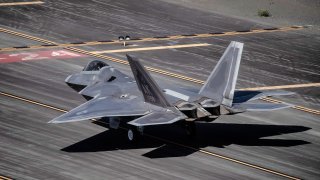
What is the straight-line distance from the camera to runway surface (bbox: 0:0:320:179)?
34531 millimetres

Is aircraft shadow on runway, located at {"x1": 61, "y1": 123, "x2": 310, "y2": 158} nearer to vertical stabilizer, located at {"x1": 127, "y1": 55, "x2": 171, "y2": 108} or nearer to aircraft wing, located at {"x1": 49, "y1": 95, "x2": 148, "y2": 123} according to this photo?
aircraft wing, located at {"x1": 49, "y1": 95, "x2": 148, "y2": 123}

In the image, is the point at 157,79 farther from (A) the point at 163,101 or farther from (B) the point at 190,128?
(A) the point at 163,101

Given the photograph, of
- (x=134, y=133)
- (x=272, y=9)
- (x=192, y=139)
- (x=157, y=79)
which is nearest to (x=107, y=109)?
(x=134, y=133)

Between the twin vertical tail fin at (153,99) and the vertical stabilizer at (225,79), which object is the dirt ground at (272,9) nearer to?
the vertical stabilizer at (225,79)

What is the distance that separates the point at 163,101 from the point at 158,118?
3.98ft

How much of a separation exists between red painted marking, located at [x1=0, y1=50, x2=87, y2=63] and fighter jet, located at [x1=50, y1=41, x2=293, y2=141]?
1270 cm

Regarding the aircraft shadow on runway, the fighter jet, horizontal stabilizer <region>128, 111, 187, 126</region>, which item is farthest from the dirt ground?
horizontal stabilizer <region>128, 111, 187, 126</region>

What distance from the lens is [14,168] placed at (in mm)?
33000

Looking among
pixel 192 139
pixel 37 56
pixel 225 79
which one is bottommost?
pixel 192 139

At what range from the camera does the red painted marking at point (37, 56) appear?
4950 cm

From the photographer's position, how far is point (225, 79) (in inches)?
1395

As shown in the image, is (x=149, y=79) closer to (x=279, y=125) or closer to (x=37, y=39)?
(x=279, y=125)

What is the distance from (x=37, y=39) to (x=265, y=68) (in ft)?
52.1

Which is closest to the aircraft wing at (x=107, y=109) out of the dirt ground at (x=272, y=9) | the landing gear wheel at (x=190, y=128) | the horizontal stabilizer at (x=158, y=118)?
the horizontal stabilizer at (x=158, y=118)
